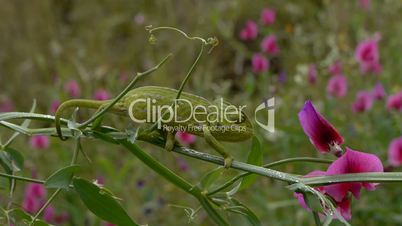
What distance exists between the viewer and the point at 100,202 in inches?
25.6

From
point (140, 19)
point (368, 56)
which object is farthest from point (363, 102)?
point (140, 19)

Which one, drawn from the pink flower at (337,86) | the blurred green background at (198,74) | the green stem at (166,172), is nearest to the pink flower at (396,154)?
the blurred green background at (198,74)

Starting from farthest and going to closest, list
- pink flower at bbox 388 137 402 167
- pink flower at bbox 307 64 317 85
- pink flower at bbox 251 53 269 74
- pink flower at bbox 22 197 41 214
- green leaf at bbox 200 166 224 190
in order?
pink flower at bbox 251 53 269 74
pink flower at bbox 307 64 317 85
pink flower at bbox 22 197 41 214
pink flower at bbox 388 137 402 167
green leaf at bbox 200 166 224 190

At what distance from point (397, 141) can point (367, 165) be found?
0.93 meters

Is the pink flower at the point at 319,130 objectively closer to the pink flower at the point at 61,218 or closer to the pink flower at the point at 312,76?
the pink flower at the point at 61,218

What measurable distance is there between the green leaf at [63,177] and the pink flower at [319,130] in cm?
20

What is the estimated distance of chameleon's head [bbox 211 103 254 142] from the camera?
2.28 feet

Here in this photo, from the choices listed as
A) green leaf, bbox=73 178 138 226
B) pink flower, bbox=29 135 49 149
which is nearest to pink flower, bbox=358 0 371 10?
pink flower, bbox=29 135 49 149

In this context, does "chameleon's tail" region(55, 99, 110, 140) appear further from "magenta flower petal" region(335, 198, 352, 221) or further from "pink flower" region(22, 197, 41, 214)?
"pink flower" region(22, 197, 41, 214)

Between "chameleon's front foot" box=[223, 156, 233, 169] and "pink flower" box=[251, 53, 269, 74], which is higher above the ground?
"pink flower" box=[251, 53, 269, 74]

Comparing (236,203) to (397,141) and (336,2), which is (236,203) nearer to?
(397,141)

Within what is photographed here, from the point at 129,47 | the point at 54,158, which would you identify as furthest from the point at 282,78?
the point at 129,47

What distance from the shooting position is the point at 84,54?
3166 millimetres

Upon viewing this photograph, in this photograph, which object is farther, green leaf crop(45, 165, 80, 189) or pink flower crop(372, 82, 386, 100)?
pink flower crop(372, 82, 386, 100)
